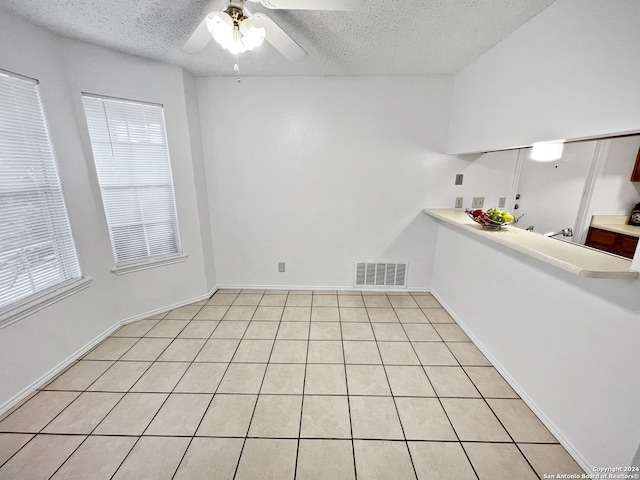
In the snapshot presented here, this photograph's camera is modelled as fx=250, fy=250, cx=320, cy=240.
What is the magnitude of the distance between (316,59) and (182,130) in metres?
1.51

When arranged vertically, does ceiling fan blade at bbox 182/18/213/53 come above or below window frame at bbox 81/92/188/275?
above

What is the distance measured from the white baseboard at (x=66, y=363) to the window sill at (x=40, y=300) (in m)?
0.50

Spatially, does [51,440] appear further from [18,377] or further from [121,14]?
[121,14]

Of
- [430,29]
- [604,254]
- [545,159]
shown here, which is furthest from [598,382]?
[430,29]

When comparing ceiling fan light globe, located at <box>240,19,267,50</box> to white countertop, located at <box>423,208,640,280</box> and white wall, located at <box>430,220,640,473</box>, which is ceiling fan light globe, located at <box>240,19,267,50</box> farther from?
white wall, located at <box>430,220,640,473</box>

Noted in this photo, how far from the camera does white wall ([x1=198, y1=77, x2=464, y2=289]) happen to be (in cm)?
273

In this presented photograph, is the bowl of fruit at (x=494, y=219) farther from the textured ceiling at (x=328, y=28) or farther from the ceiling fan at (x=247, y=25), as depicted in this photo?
the ceiling fan at (x=247, y=25)

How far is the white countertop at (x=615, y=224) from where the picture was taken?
48.8 inches

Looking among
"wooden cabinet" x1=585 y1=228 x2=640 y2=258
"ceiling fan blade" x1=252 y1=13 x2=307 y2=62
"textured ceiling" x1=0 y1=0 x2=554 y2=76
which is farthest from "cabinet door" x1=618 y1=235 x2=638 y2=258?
"ceiling fan blade" x1=252 y1=13 x2=307 y2=62

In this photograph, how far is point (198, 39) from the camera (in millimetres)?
1580

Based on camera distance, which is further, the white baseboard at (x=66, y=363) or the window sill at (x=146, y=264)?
the window sill at (x=146, y=264)

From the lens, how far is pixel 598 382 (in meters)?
1.25

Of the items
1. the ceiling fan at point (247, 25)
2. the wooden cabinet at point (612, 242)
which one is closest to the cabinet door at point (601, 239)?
the wooden cabinet at point (612, 242)

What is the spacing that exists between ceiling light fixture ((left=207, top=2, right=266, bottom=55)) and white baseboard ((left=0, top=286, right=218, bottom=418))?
260cm
